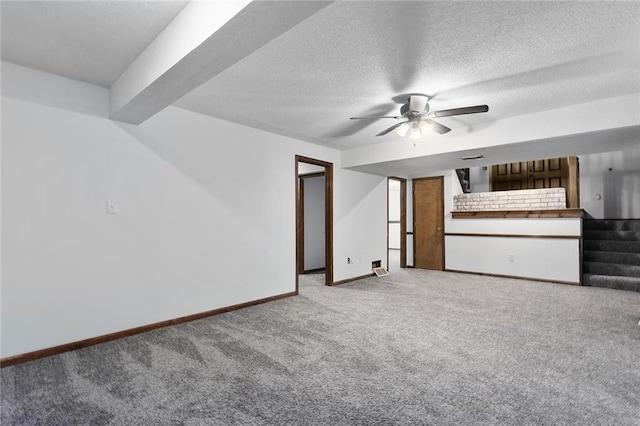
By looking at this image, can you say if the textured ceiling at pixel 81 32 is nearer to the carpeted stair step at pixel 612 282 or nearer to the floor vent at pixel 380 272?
the floor vent at pixel 380 272

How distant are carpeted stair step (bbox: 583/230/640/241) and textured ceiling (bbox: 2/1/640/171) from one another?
3921 mm

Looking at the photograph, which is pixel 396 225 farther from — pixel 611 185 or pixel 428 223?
pixel 611 185

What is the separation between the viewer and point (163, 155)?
3.25 metres

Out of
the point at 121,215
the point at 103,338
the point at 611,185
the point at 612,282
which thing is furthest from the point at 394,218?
the point at 103,338

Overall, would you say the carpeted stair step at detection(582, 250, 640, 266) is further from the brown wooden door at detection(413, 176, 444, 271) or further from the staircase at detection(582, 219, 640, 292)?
the brown wooden door at detection(413, 176, 444, 271)

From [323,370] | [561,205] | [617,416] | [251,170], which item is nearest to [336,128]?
[251,170]

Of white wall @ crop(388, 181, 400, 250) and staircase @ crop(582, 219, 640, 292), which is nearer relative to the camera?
staircase @ crop(582, 219, 640, 292)

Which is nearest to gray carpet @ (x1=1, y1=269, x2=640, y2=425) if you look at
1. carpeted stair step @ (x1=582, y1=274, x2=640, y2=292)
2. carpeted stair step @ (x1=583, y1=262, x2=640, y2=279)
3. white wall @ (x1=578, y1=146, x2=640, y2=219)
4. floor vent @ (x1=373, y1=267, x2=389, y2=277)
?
carpeted stair step @ (x1=582, y1=274, x2=640, y2=292)

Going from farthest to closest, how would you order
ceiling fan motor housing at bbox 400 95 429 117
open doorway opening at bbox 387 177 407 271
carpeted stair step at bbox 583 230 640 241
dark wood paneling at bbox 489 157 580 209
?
open doorway opening at bbox 387 177 407 271, dark wood paneling at bbox 489 157 580 209, carpeted stair step at bbox 583 230 640 241, ceiling fan motor housing at bbox 400 95 429 117

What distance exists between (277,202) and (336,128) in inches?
50.0

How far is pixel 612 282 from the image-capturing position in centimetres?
491

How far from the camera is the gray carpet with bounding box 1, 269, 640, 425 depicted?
181 centimetres

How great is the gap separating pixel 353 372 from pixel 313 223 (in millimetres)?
4560

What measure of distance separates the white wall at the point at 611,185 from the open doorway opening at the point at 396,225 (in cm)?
439
